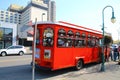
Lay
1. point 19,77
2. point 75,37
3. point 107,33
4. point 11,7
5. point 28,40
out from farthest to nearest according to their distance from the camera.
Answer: point 11,7
point 28,40
point 107,33
point 75,37
point 19,77

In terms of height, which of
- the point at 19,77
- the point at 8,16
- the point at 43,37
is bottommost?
the point at 19,77

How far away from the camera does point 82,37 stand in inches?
543

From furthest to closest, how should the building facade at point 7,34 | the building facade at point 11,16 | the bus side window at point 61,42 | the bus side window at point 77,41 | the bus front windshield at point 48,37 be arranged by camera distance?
1. the building facade at point 11,16
2. the building facade at point 7,34
3. the bus side window at point 77,41
4. the bus side window at point 61,42
5. the bus front windshield at point 48,37

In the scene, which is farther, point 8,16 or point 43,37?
point 8,16

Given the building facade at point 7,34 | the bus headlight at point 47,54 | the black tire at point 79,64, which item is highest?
the building facade at point 7,34

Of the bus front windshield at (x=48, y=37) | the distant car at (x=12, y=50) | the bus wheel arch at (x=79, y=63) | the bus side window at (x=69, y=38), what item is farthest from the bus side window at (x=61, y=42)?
the distant car at (x=12, y=50)

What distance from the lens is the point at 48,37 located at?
Answer: 11.4 m

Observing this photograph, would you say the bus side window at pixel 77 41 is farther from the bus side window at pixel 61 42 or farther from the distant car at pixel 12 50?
the distant car at pixel 12 50

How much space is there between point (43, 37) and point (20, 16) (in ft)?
372

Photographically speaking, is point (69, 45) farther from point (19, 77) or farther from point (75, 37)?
point (19, 77)

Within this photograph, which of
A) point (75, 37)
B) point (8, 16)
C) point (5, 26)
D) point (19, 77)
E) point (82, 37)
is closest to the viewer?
point (19, 77)

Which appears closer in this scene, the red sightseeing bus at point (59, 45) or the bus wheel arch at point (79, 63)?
the red sightseeing bus at point (59, 45)

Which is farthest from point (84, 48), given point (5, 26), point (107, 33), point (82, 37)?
point (5, 26)

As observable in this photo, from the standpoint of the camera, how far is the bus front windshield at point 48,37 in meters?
11.3
